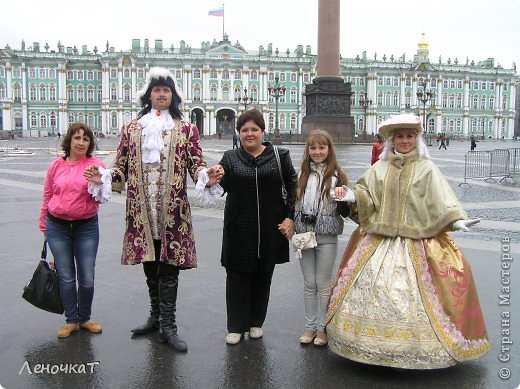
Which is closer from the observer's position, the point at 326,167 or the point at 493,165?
the point at 326,167

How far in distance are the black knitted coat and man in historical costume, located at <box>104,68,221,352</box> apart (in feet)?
0.90

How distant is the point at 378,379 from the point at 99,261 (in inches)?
167

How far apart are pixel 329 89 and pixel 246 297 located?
31693 mm

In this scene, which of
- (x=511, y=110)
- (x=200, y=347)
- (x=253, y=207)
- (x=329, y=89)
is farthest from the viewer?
(x=511, y=110)

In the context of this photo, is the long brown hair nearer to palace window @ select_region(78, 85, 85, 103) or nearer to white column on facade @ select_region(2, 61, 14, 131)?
white column on facade @ select_region(2, 61, 14, 131)

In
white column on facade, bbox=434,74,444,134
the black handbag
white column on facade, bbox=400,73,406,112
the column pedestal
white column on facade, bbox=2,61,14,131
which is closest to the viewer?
the black handbag

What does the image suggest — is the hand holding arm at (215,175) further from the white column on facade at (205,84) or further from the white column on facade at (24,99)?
the white column on facade at (24,99)

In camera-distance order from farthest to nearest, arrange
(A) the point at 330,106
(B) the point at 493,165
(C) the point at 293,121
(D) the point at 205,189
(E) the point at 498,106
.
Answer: (E) the point at 498,106 < (C) the point at 293,121 < (A) the point at 330,106 < (B) the point at 493,165 < (D) the point at 205,189

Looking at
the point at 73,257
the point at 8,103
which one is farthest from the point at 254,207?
the point at 8,103

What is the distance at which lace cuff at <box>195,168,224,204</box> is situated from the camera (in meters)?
3.95

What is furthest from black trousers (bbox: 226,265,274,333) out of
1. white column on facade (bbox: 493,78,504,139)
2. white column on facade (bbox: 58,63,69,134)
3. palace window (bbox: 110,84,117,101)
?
white column on facade (bbox: 493,78,504,139)

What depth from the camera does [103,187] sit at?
4.19 m

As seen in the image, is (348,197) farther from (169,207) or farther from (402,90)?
(402,90)

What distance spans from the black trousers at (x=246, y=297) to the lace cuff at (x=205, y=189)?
2.07ft
